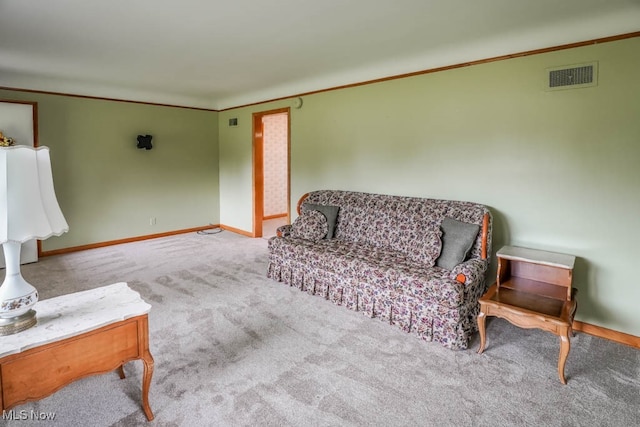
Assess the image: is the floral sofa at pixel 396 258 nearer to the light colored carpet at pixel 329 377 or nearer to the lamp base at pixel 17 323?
the light colored carpet at pixel 329 377

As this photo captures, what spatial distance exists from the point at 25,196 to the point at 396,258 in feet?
8.65

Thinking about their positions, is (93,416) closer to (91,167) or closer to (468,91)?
(468,91)

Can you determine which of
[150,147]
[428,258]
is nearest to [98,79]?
[150,147]

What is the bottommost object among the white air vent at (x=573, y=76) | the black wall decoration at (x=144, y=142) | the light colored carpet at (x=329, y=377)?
the light colored carpet at (x=329, y=377)

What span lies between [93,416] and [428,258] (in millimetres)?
2500

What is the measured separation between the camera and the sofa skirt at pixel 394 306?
261cm

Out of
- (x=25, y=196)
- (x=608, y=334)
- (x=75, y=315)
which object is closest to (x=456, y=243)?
(x=608, y=334)

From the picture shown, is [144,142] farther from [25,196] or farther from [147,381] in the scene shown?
[147,381]

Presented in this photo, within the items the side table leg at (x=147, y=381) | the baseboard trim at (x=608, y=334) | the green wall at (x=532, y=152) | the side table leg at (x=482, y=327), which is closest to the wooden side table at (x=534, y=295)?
the side table leg at (x=482, y=327)

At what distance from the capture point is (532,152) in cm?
305

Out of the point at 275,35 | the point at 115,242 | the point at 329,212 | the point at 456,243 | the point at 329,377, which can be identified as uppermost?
the point at 275,35

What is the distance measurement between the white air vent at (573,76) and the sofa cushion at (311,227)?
240 centimetres

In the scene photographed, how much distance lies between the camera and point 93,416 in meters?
1.88

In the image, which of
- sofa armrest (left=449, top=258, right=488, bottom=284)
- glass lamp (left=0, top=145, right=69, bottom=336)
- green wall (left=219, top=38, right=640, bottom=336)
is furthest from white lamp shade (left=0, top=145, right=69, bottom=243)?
green wall (left=219, top=38, right=640, bottom=336)
